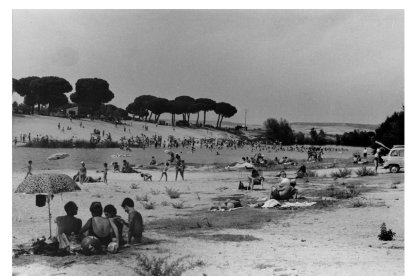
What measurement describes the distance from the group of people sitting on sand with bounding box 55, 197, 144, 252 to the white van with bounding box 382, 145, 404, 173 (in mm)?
11270

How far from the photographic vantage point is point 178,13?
13547 mm

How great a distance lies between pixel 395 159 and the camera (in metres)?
19.7

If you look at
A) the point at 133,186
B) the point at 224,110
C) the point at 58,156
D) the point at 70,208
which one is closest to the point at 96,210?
the point at 70,208

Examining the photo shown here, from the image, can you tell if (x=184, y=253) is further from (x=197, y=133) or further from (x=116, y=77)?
(x=197, y=133)

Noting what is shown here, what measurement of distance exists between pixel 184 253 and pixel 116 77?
21.2ft

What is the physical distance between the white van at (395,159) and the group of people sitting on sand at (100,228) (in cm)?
1127

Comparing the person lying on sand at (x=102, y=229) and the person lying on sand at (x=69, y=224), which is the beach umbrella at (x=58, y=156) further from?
the person lying on sand at (x=102, y=229)

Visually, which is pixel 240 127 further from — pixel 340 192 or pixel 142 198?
pixel 142 198

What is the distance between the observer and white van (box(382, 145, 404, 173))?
1826 cm

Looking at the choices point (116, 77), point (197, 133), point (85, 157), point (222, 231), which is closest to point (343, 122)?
point (197, 133)

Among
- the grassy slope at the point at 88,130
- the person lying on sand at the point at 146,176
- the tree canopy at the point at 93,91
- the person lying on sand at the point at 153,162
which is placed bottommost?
the person lying on sand at the point at 146,176

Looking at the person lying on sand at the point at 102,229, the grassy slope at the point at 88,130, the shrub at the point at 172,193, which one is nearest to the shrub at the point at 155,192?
the shrub at the point at 172,193

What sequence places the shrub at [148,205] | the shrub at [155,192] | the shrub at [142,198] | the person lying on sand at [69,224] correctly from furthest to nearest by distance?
1. the shrub at [155,192]
2. the shrub at [142,198]
3. the shrub at [148,205]
4. the person lying on sand at [69,224]

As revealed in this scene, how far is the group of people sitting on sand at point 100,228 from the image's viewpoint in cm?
1109
